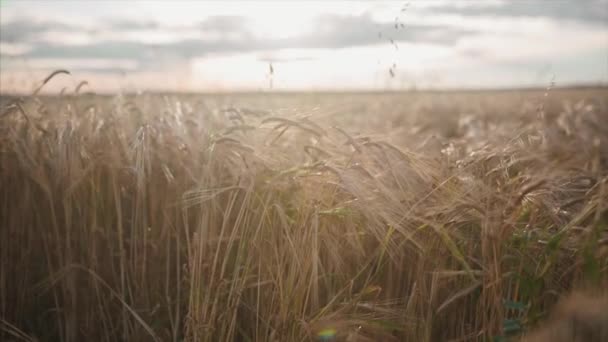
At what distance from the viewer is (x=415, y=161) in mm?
1963

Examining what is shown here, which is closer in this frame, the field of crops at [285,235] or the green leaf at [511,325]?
the green leaf at [511,325]

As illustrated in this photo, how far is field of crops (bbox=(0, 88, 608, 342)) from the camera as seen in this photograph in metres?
1.74

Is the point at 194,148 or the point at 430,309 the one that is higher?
the point at 194,148

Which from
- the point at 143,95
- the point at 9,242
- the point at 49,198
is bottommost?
the point at 9,242

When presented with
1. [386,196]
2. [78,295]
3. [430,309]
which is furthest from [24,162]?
[430,309]

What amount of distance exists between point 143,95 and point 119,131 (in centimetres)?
136

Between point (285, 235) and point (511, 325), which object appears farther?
point (285, 235)

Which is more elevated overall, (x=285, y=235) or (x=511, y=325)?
(x=285, y=235)

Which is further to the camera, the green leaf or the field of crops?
the field of crops

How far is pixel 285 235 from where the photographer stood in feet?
6.40

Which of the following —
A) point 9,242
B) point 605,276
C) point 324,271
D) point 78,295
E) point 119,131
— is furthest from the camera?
point 119,131

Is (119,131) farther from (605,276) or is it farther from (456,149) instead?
(605,276)

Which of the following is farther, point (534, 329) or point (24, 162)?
point (24, 162)

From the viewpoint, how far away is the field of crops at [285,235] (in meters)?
1.74
